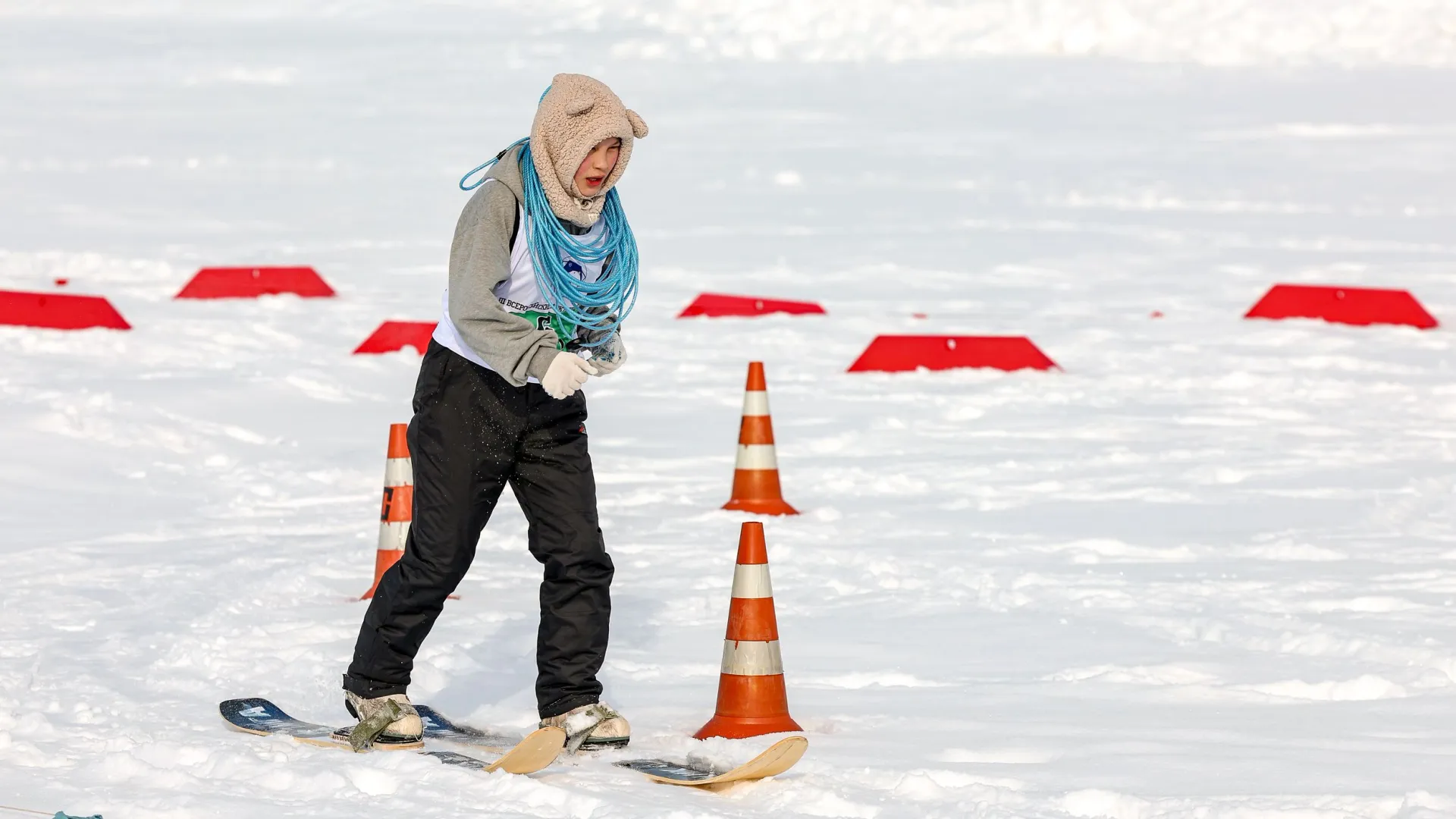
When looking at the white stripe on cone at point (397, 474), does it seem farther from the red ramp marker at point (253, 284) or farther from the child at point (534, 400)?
the red ramp marker at point (253, 284)

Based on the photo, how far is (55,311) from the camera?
12258mm

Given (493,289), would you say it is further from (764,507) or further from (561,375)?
(764,507)

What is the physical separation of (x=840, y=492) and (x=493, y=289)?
4.31m

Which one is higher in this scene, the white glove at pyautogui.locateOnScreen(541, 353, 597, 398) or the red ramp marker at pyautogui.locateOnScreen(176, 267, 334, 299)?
the red ramp marker at pyautogui.locateOnScreen(176, 267, 334, 299)

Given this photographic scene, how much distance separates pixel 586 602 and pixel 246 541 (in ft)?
10.4

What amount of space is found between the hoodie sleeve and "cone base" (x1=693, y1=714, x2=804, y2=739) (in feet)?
3.39

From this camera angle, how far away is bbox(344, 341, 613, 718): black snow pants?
4449 mm

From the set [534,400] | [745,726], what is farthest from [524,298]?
[745,726]

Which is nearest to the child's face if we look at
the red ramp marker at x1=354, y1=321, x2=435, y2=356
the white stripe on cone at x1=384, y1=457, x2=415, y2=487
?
the white stripe on cone at x1=384, y1=457, x2=415, y2=487

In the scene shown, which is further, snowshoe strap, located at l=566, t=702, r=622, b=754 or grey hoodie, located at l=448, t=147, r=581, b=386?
snowshoe strap, located at l=566, t=702, r=622, b=754

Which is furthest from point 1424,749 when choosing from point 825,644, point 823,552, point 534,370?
point 823,552

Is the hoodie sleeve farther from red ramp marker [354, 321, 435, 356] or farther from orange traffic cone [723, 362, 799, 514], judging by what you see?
red ramp marker [354, 321, 435, 356]

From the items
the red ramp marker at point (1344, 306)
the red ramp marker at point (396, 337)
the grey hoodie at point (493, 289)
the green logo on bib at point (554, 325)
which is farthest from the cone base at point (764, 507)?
the red ramp marker at point (1344, 306)

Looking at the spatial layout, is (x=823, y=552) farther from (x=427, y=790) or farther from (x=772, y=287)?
(x=772, y=287)
